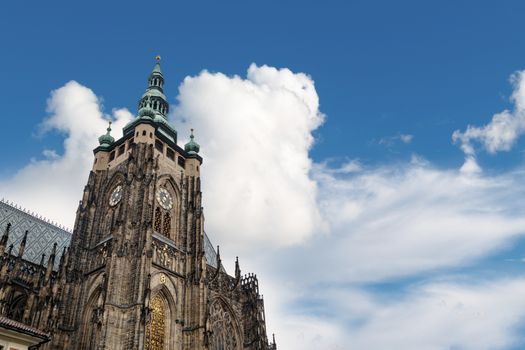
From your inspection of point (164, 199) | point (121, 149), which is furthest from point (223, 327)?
point (121, 149)

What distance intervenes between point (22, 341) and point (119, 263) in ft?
70.7

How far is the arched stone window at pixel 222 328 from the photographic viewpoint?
4884 cm

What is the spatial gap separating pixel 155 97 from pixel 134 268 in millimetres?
26567

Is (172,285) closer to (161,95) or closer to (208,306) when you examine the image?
(208,306)

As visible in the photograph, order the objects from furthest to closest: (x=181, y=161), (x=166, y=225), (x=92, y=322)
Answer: (x=181, y=161) < (x=166, y=225) < (x=92, y=322)

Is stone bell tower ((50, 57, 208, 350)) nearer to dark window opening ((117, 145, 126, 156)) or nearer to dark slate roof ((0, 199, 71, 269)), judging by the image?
dark window opening ((117, 145, 126, 156))

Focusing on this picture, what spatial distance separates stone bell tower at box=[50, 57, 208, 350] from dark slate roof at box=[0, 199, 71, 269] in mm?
6832

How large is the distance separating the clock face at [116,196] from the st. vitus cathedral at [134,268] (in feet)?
0.53

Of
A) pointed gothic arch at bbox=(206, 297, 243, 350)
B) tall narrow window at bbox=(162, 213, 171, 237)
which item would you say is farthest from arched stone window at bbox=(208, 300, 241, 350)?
tall narrow window at bbox=(162, 213, 171, 237)

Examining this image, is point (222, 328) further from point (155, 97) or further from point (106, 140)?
point (155, 97)

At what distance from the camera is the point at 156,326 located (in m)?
43.4

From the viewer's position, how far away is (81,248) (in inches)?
1880

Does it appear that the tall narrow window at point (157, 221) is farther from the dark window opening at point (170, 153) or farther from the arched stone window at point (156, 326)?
the dark window opening at point (170, 153)

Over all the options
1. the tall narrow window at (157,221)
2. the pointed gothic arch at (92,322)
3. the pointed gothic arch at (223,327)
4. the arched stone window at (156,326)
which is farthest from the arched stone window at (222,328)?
the pointed gothic arch at (92,322)
